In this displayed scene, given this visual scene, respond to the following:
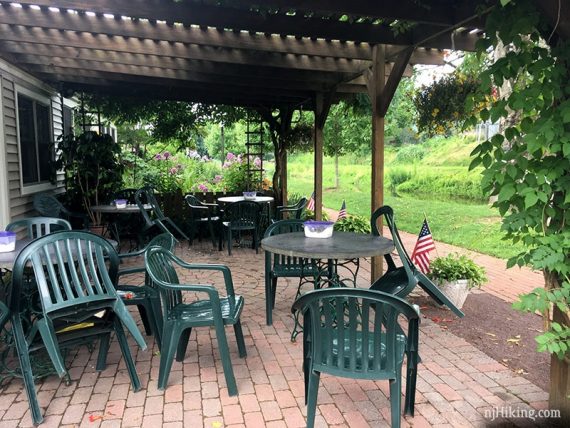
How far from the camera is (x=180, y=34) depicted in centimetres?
409

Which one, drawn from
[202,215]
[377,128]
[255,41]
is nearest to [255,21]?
[255,41]

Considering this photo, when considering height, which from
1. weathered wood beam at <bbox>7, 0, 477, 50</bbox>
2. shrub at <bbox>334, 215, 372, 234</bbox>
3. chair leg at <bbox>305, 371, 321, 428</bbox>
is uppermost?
weathered wood beam at <bbox>7, 0, 477, 50</bbox>

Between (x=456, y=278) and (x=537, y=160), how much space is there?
79.0 inches

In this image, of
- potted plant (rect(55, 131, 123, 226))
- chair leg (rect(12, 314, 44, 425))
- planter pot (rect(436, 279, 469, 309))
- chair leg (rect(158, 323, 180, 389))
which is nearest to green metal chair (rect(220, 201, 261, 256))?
potted plant (rect(55, 131, 123, 226))

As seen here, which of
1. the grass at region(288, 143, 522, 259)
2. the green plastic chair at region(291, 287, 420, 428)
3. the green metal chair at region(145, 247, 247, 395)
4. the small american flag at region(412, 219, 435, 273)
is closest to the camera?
the green plastic chair at region(291, 287, 420, 428)

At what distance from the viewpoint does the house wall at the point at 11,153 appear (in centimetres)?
473

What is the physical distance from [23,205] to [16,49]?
1814 millimetres

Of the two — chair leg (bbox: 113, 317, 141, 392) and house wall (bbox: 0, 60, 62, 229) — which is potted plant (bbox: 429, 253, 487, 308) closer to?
chair leg (bbox: 113, 317, 141, 392)

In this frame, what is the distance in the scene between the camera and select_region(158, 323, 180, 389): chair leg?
2.38 meters

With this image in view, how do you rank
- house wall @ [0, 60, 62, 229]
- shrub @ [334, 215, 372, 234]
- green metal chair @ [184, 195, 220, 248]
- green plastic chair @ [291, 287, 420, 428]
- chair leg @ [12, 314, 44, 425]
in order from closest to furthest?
green plastic chair @ [291, 287, 420, 428] < chair leg @ [12, 314, 44, 425] < house wall @ [0, 60, 62, 229] < shrub @ [334, 215, 372, 234] < green metal chair @ [184, 195, 220, 248]

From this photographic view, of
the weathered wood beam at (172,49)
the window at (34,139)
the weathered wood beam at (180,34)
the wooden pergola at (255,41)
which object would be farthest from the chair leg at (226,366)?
the window at (34,139)

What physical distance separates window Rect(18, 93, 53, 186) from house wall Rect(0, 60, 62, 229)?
0.18m

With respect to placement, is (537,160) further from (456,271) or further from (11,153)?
(11,153)

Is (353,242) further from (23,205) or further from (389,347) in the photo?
(23,205)
